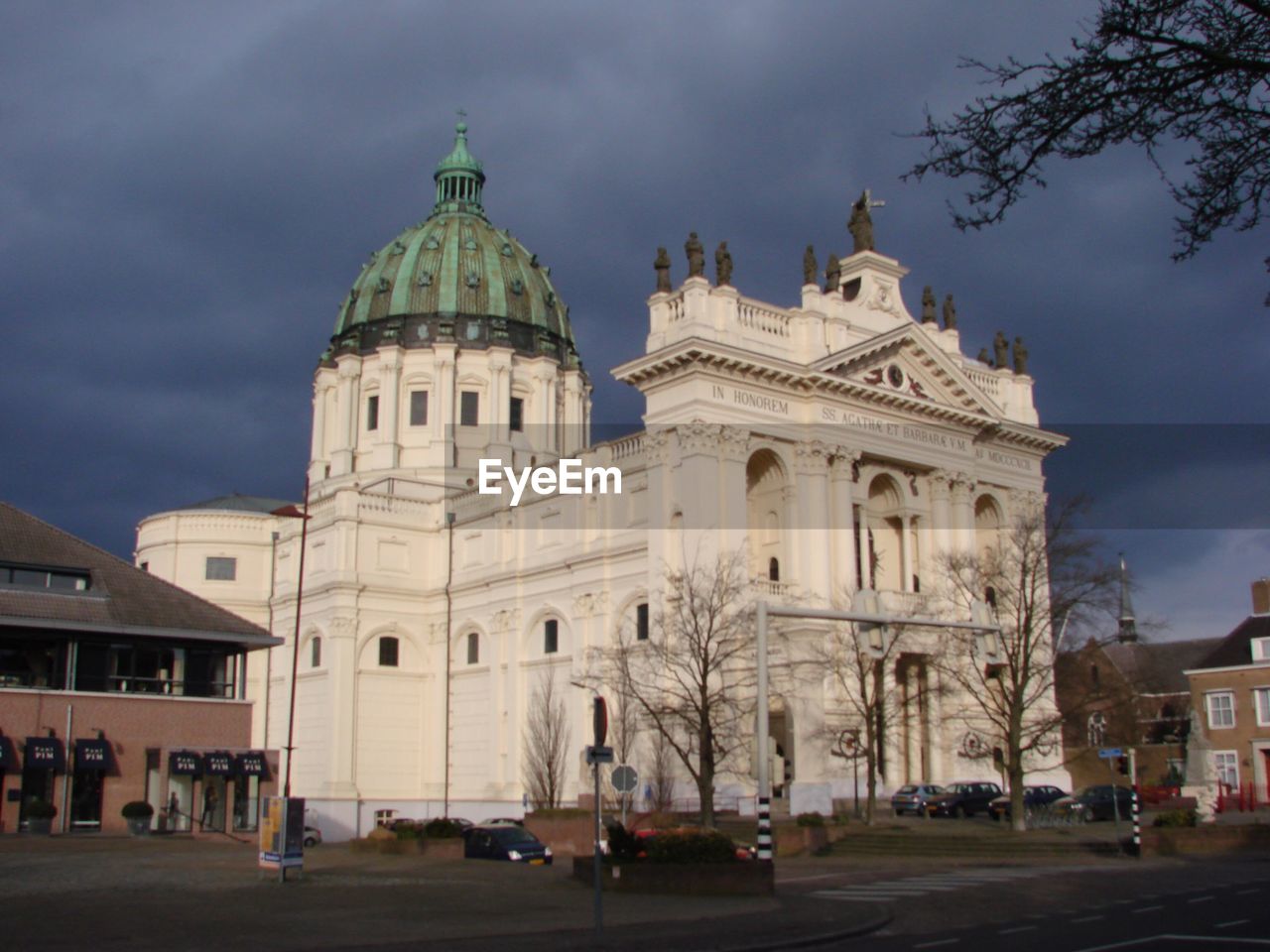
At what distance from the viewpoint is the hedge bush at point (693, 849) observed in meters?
27.8

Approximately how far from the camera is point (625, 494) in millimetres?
60656

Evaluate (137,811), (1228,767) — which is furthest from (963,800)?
(1228,767)

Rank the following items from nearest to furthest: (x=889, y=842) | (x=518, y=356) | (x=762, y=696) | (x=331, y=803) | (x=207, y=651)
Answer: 1. (x=762, y=696)
2. (x=889, y=842)
3. (x=207, y=651)
4. (x=331, y=803)
5. (x=518, y=356)

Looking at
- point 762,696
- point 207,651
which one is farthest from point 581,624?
point 762,696

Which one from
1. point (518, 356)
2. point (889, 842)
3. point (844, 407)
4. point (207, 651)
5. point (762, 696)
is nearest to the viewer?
point (762, 696)

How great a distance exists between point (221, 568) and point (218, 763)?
3521cm

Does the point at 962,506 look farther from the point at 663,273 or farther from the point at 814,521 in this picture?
the point at 663,273

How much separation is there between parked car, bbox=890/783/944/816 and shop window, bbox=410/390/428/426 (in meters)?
45.9

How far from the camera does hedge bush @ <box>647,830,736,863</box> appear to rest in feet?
91.3

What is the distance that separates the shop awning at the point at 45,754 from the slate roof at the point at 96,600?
3503mm

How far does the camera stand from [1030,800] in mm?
52625

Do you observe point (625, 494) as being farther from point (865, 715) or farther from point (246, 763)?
point (246, 763)

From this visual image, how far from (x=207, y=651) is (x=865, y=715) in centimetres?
2258

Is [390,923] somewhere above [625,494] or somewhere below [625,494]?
below
